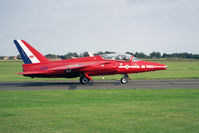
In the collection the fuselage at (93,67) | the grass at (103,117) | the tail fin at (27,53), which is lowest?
the grass at (103,117)

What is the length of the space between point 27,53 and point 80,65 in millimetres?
5393

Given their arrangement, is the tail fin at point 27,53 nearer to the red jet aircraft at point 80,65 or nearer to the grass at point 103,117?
the red jet aircraft at point 80,65

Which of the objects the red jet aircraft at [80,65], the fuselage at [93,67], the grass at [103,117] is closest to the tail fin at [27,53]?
the red jet aircraft at [80,65]

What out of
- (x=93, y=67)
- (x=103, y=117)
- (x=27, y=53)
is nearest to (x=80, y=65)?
(x=93, y=67)

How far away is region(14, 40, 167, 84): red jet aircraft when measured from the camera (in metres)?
23.4

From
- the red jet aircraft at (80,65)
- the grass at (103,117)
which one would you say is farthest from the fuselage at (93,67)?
the grass at (103,117)

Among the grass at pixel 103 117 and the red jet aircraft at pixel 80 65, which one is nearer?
the grass at pixel 103 117

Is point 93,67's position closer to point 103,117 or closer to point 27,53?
point 27,53

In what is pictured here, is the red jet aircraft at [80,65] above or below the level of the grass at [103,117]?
above

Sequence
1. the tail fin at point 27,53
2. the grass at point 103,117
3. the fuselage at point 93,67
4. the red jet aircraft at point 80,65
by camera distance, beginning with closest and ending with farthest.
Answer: the grass at point 103,117
the red jet aircraft at point 80,65
the fuselage at point 93,67
the tail fin at point 27,53

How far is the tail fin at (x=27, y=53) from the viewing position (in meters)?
23.8

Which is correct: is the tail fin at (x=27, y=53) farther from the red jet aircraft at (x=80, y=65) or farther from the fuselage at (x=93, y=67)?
the fuselage at (x=93, y=67)

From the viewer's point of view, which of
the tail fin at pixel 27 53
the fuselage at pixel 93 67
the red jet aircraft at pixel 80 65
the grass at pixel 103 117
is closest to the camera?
the grass at pixel 103 117

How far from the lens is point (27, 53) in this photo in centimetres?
2384
